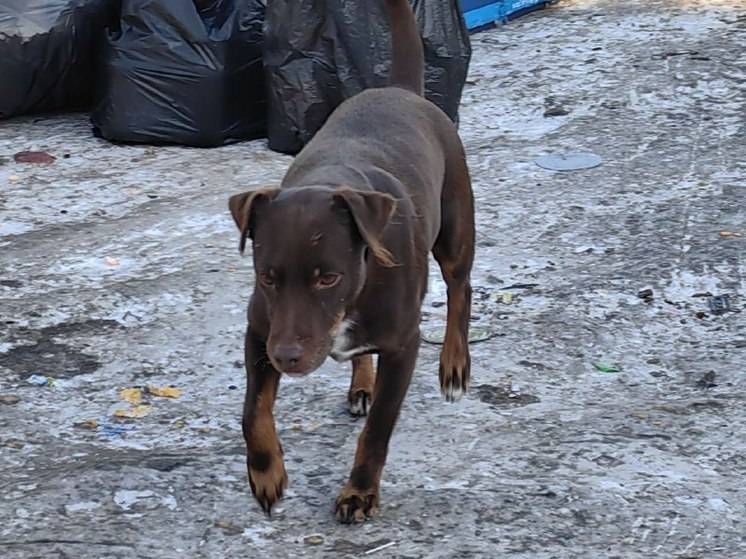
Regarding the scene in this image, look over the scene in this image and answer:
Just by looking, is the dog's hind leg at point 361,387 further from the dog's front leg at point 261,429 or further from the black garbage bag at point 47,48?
the black garbage bag at point 47,48

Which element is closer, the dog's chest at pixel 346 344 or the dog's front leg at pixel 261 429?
the dog's chest at pixel 346 344

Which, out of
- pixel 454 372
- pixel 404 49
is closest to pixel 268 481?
pixel 454 372

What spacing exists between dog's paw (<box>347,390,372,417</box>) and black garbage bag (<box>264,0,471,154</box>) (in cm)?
→ 281

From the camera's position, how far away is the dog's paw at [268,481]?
11.2ft

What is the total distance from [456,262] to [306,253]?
136 cm

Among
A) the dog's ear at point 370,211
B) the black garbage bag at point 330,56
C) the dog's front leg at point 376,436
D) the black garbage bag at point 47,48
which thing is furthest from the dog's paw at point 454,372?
the black garbage bag at point 47,48

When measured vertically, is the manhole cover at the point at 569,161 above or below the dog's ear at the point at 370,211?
below

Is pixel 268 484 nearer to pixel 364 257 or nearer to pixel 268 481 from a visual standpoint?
pixel 268 481

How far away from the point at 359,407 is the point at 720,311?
161 cm

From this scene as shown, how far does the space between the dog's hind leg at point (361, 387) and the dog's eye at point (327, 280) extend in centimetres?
107

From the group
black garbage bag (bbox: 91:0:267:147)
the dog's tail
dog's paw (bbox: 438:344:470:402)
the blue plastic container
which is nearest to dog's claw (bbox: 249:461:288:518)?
dog's paw (bbox: 438:344:470:402)

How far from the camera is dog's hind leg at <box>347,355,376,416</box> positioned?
405 centimetres

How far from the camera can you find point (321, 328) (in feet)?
9.81

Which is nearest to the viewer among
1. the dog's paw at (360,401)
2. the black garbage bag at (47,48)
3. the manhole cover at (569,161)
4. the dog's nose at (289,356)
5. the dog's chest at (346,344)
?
the dog's nose at (289,356)
